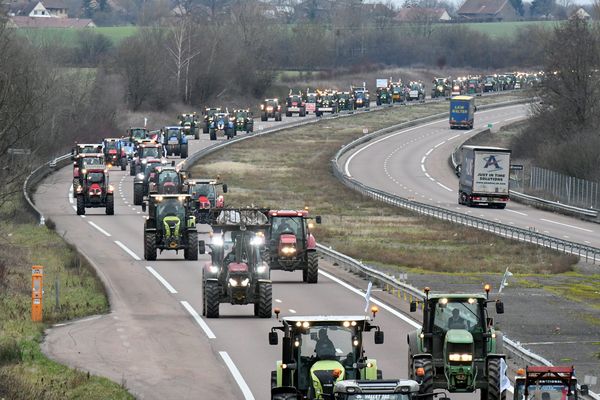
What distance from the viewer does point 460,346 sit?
79.9ft

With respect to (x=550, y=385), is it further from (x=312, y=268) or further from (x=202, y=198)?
(x=202, y=198)

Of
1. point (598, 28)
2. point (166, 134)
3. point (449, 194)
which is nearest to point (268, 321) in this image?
point (449, 194)

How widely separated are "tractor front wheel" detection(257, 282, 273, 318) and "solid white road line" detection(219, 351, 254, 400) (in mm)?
3462

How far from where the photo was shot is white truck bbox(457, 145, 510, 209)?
8044 cm

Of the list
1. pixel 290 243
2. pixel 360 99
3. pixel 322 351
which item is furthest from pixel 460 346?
pixel 360 99

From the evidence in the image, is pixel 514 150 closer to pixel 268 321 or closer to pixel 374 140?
pixel 374 140

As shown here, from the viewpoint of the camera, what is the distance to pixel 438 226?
6881 cm

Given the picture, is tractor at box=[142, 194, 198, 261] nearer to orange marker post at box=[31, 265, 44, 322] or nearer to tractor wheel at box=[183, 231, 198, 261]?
tractor wheel at box=[183, 231, 198, 261]

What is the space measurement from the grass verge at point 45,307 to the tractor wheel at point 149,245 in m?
2.35

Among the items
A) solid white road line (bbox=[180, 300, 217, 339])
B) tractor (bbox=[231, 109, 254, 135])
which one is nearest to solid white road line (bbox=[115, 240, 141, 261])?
solid white road line (bbox=[180, 300, 217, 339])

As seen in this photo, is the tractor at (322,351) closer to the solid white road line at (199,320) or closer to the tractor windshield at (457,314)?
the tractor windshield at (457,314)

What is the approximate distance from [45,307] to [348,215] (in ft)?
125

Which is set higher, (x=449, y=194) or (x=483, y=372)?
(x=483, y=372)

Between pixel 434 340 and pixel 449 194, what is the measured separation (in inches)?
2660
